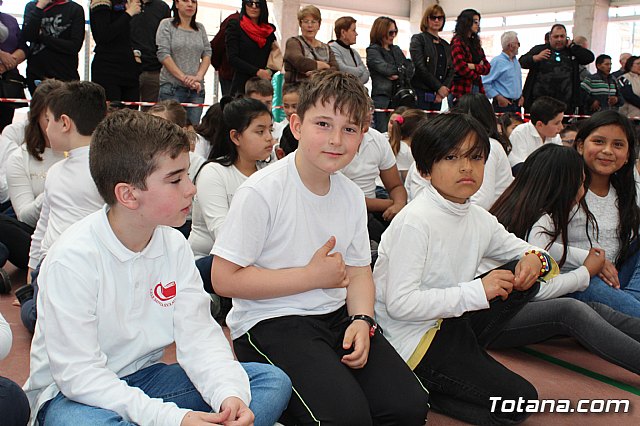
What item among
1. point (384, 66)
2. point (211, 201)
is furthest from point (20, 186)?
point (384, 66)

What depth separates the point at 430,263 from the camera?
7.33 ft

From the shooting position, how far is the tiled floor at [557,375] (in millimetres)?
2271

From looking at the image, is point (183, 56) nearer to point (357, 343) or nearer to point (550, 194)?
point (550, 194)

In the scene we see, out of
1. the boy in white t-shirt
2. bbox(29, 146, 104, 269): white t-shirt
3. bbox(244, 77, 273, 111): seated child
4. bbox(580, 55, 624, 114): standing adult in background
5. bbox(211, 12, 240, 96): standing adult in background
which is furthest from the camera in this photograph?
bbox(580, 55, 624, 114): standing adult in background

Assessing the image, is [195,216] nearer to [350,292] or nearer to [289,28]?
[350,292]

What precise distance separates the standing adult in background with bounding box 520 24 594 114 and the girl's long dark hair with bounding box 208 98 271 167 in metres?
5.28

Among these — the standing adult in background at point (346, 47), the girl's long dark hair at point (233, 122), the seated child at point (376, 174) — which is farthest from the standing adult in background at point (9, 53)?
the seated child at point (376, 174)

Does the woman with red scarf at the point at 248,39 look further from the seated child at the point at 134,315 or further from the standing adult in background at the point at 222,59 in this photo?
the seated child at the point at 134,315

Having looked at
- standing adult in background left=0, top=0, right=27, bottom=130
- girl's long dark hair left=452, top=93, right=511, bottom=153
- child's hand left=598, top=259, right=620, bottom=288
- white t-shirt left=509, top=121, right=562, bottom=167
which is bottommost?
child's hand left=598, top=259, right=620, bottom=288

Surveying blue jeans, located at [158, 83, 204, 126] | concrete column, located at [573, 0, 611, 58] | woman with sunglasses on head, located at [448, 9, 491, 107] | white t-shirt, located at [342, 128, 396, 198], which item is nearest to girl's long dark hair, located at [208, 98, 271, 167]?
white t-shirt, located at [342, 128, 396, 198]

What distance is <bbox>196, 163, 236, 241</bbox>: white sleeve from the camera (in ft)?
10.1

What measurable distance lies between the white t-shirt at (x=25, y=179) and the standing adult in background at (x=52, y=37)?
5.97 ft

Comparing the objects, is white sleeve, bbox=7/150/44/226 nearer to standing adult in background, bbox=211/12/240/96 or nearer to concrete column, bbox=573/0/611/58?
standing adult in background, bbox=211/12/240/96

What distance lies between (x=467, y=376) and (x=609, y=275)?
3.25ft
